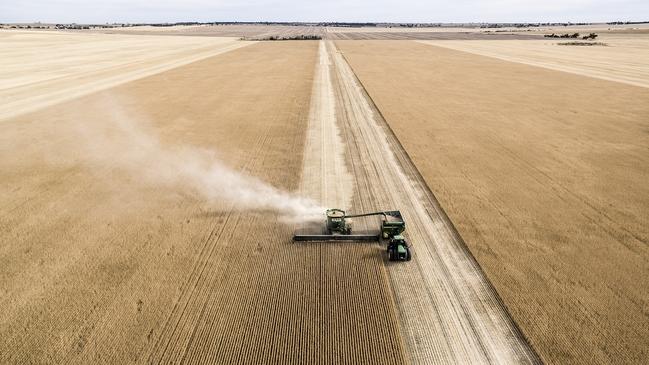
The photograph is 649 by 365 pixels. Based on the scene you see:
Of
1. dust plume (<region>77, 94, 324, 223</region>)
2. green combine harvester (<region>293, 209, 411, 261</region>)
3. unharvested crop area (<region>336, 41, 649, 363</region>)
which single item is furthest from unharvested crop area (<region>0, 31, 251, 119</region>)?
unharvested crop area (<region>336, 41, 649, 363</region>)

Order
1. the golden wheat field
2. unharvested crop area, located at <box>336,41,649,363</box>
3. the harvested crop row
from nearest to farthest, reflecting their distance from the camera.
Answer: the golden wheat field < the harvested crop row < unharvested crop area, located at <box>336,41,649,363</box>

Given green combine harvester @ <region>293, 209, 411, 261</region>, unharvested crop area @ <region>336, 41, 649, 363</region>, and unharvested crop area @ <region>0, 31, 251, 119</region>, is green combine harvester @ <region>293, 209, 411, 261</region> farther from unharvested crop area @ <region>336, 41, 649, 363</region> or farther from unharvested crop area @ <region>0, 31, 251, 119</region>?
unharvested crop area @ <region>0, 31, 251, 119</region>

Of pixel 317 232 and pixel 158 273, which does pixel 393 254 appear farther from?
pixel 158 273

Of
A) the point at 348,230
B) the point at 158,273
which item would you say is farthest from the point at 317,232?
the point at 158,273

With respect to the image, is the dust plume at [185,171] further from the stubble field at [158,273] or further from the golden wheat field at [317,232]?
the stubble field at [158,273]

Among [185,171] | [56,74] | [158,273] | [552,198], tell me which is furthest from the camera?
[56,74]
